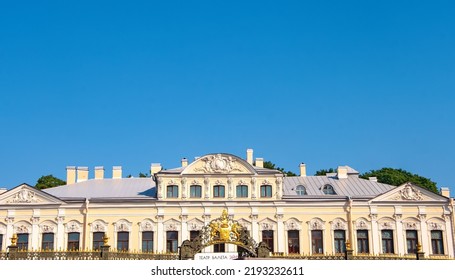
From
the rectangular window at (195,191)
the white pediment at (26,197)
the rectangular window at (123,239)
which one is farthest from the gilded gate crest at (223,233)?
the white pediment at (26,197)

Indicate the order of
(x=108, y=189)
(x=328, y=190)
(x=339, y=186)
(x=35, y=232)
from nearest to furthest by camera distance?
(x=35, y=232) < (x=328, y=190) < (x=108, y=189) < (x=339, y=186)

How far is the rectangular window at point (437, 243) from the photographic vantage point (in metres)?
43.2

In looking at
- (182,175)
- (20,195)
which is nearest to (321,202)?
(182,175)

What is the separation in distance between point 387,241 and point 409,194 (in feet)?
13.1

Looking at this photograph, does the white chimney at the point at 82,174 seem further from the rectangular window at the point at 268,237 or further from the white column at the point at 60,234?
the rectangular window at the point at 268,237

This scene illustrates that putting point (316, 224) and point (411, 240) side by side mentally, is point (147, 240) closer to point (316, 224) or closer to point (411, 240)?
point (316, 224)

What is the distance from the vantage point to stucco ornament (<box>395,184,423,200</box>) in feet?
144

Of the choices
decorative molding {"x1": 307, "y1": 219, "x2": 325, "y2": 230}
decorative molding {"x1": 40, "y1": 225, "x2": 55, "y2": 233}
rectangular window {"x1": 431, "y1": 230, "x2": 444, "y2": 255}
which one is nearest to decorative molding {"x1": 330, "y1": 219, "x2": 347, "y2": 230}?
decorative molding {"x1": 307, "y1": 219, "x2": 325, "y2": 230}

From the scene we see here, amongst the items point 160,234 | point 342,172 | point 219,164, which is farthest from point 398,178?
point 160,234

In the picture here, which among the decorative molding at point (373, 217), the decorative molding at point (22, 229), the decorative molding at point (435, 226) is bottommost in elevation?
the decorative molding at point (435, 226)

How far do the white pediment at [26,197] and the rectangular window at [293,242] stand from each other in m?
17.6

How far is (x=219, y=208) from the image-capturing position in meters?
43.5

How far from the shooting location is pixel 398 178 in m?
66.8
